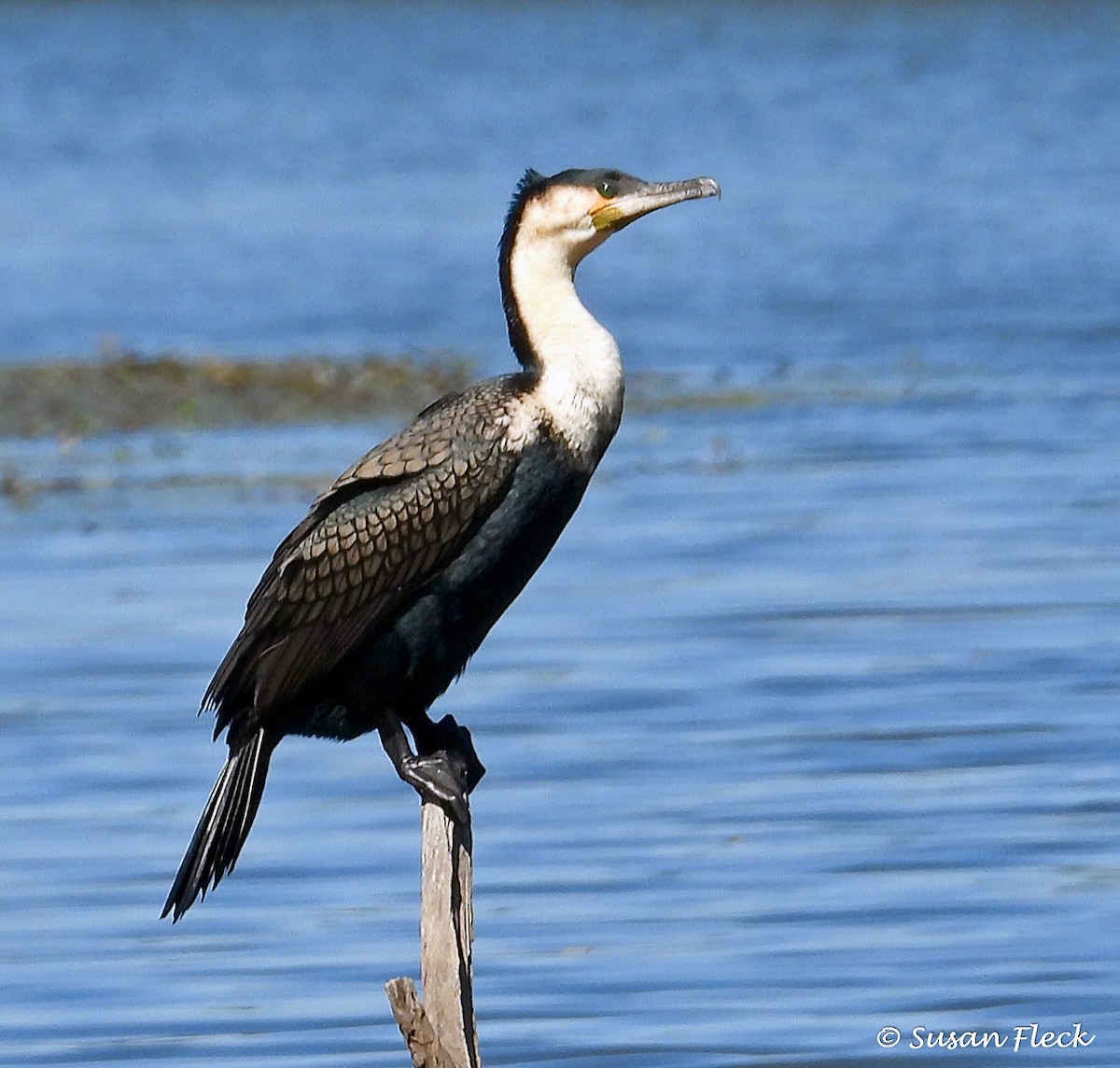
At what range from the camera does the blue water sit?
297 inches

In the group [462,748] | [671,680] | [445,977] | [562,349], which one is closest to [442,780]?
[462,748]

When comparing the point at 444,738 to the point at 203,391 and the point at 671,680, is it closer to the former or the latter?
the point at 671,680

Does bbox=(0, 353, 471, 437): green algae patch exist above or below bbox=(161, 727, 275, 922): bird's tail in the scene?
above

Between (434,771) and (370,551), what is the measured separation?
0.46 metres

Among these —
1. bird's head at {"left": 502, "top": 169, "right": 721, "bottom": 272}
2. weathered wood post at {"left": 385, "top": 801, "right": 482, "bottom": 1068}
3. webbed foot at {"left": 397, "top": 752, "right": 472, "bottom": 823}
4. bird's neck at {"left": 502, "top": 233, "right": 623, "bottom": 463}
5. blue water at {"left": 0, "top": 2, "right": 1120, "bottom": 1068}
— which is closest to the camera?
weathered wood post at {"left": 385, "top": 801, "right": 482, "bottom": 1068}

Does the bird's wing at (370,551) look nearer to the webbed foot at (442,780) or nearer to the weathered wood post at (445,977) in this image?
the webbed foot at (442,780)

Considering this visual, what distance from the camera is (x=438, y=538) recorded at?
6.09 meters

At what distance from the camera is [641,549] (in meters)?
13.1

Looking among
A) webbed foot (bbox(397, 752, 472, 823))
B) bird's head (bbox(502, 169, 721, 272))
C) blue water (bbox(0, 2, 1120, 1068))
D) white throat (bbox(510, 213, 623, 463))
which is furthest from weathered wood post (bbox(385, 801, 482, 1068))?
blue water (bbox(0, 2, 1120, 1068))

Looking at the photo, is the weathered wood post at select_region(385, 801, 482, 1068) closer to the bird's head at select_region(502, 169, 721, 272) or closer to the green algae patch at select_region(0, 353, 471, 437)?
the bird's head at select_region(502, 169, 721, 272)

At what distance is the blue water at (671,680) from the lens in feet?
24.7

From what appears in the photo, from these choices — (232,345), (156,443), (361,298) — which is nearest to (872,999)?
(156,443)

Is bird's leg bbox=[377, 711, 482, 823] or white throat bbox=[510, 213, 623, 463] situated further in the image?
white throat bbox=[510, 213, 623, 463]

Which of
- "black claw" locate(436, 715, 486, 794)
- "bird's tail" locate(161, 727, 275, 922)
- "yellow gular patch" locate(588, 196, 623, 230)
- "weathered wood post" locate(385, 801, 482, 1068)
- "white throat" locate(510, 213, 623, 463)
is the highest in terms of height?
"yellow gular patch" locate(588, 196, 623, 230)
